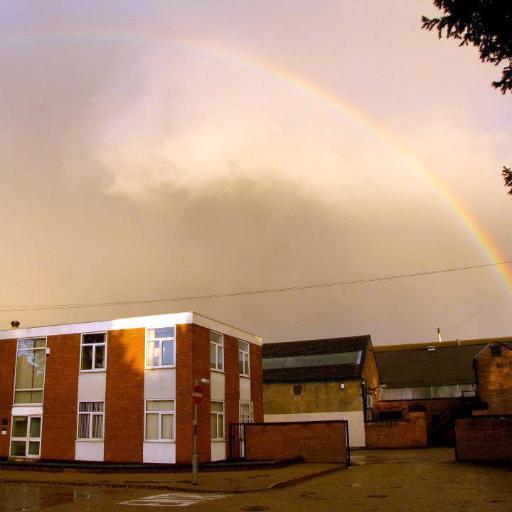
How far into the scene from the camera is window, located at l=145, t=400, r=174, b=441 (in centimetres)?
2517

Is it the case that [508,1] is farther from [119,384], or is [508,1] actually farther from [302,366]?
[302,366]

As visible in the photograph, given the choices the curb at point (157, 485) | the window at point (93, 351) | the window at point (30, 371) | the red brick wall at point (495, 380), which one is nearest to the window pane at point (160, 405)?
the window at point (93, 351)

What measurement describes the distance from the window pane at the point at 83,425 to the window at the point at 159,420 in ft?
10.2

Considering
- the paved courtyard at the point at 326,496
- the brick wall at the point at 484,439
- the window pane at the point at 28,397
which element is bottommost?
the paved courtyard at the point at 326,496

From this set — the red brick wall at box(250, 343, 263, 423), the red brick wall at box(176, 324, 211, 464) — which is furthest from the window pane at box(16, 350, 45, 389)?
the red brick wall at box(250, 343, 263, 423)

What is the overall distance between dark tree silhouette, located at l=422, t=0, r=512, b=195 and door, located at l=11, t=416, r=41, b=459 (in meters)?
24.2

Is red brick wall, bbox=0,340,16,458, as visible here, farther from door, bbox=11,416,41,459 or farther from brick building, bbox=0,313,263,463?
door, bbox=11,416,41,459

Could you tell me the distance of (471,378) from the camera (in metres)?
56.2

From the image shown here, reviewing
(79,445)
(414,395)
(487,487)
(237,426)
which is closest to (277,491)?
(487,487)

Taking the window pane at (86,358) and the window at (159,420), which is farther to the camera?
the window pane at (86,358)

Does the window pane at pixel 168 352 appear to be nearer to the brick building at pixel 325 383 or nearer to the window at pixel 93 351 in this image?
the window at pixel 93 351

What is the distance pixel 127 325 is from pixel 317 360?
2623 cm

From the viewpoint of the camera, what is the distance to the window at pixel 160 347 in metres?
25.8

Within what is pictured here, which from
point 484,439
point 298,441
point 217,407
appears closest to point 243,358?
point 217,407
